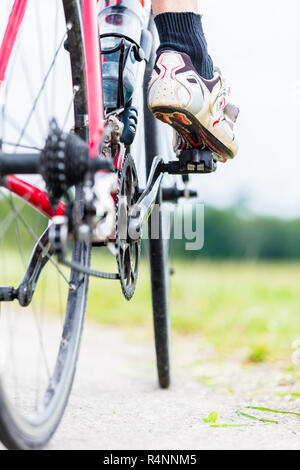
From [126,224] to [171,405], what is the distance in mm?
493

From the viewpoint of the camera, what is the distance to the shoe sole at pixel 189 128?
1142 mm

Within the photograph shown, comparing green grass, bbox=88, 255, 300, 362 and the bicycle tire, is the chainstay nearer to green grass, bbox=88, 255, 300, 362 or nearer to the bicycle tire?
the bicycle tire

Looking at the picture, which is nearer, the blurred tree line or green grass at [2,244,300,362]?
green grass at [2,244,300,362]

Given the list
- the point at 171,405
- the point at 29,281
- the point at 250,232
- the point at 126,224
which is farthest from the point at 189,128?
the point at 250,232

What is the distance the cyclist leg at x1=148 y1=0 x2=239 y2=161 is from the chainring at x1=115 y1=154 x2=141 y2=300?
0.43 feet

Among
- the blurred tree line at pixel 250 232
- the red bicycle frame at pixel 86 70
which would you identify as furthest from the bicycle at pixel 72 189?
the blurred tree line at pixel 250 232

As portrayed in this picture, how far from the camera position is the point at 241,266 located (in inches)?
278

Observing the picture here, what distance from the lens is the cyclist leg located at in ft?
3.71

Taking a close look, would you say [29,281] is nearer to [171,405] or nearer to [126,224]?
[126,224]

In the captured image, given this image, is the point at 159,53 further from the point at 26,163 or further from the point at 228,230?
the point at 228,230

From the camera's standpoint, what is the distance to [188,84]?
114 cm

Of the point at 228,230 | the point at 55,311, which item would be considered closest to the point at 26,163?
the point at 55,311

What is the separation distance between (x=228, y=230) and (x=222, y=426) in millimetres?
13985

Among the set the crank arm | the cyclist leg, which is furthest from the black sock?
the crank arm
